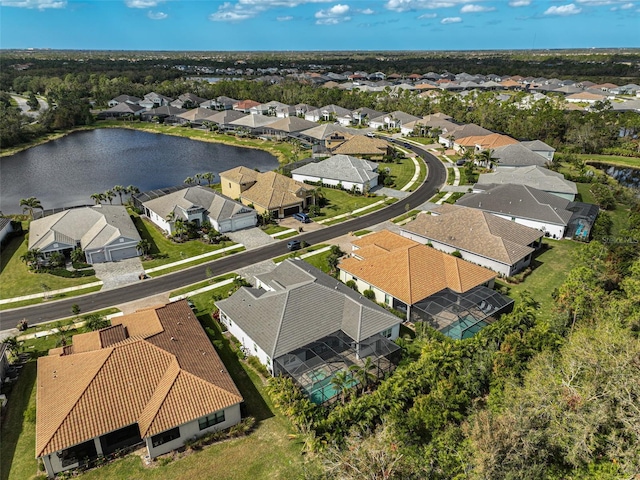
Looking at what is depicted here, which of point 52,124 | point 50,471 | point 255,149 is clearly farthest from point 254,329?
point 52,124

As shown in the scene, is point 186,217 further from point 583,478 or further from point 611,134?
point 611,134

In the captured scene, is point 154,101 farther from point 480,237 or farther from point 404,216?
point 480,237

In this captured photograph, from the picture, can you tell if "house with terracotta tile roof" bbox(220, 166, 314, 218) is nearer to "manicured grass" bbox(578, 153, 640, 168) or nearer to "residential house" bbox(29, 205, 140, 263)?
"residential house" bbox(29, 205, 140, 263)

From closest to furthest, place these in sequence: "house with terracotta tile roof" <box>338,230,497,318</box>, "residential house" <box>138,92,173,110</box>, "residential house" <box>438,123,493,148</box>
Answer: "house with terracotta tile roof" <box>338,230,497,318</box> < "residential house" <box>438,123,493,148</box> < "residential house" <box>138,92,173,110</box>

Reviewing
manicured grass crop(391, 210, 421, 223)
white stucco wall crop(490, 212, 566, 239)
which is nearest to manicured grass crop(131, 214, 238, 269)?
manicured grass crop(391, 210, 421, 223)

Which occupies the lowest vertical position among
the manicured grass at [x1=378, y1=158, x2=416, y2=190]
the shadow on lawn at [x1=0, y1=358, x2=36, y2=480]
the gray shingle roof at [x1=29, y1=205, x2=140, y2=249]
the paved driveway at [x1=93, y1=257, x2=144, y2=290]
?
the shadow on lawn at [x1=0, y1=358, x2=36, y2=480]

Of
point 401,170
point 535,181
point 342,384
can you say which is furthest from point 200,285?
point 401,170

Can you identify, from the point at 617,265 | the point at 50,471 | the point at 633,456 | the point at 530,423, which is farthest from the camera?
the point at 617,265
